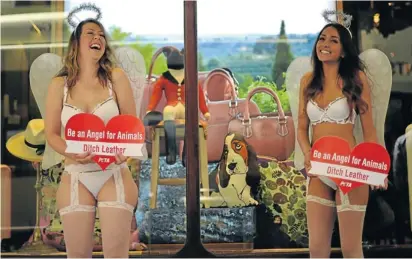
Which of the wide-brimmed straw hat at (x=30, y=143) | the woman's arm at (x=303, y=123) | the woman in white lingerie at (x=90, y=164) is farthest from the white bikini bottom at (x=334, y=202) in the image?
the wide-brimmed straw hat at (x=30, y=143)

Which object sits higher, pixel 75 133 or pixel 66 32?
pixel 66 32

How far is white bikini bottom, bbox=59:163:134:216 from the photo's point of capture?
250 cm

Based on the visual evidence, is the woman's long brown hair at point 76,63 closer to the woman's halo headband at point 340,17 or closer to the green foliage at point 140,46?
the green foliage at point 140,46

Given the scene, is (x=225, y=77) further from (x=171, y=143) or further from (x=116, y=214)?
(x=116, y=214)

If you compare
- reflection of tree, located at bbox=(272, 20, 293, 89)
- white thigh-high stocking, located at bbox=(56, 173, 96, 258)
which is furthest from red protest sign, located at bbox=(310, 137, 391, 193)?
white thigh-high stocking, located at bbox=(56, 173, 96, 258)

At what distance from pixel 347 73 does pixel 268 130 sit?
0.48m

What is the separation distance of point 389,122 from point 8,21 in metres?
1.98

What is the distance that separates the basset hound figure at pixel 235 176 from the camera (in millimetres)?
2543

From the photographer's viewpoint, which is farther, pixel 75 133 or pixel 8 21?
pixel 8 21

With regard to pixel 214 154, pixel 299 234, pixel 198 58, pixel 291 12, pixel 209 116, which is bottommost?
pixel 299 234

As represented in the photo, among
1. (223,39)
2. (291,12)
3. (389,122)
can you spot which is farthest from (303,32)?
(389,122)

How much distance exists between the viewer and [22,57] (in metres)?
→ 2.62

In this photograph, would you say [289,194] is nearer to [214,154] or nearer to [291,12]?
[214,154]

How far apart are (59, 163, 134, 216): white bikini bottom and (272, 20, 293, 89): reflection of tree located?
2.83ft
